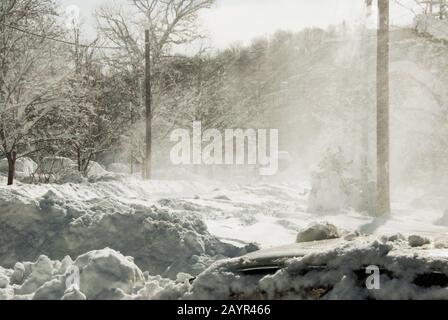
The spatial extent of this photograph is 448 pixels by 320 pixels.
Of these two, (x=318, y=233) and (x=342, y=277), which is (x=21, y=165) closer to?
(x=318, y=233)

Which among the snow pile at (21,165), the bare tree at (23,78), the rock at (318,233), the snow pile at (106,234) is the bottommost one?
the snow pile at (106,234)

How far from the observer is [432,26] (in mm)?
13828

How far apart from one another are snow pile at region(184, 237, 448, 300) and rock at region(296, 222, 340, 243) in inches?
65.1

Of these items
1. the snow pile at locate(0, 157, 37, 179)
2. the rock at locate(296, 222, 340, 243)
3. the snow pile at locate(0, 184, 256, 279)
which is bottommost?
the snow pile at locate(0, 184, 256, 279)

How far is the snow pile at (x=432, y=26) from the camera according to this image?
13.6 metres

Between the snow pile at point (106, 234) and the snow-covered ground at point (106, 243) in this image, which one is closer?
the snow-covered ground at point (106, 243)

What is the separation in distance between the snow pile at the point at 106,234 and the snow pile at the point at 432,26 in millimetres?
7978

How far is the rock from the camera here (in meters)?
5.83

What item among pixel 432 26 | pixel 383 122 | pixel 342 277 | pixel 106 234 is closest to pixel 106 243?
pixel 106 234

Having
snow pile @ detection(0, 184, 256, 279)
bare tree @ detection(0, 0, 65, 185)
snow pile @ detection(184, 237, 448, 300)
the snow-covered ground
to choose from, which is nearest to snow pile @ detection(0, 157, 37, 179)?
bare tree @ detection(0, 0, 65, 185)

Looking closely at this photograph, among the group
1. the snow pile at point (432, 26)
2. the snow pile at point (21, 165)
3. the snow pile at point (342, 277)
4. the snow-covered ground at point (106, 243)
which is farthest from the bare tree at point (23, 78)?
the snow pile at point (342, 277)

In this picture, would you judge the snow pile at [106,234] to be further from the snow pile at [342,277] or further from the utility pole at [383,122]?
the utility pole at [383,122]

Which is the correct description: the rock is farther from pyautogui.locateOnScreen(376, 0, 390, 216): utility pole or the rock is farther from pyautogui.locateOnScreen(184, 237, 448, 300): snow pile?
pyautogui.locateOnScreen(376, 0, 390, 216): utility pole
